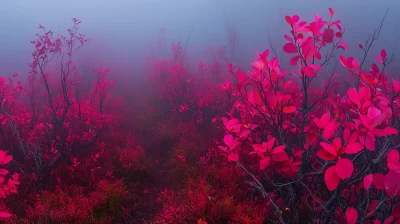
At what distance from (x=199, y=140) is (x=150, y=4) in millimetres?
61588

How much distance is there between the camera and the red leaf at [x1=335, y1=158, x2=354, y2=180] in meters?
1.30

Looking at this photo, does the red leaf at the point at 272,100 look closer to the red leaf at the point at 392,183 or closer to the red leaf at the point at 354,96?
the red leaf at the point at 354,96

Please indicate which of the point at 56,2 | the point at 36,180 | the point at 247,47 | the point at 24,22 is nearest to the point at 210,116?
the point at 36,180

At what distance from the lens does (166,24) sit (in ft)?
157

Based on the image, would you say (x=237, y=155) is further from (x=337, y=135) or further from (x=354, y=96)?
(x=354, y=96)

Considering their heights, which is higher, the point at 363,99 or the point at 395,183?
the point at 363,99

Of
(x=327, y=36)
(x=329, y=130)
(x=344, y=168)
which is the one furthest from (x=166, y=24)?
(x=344, y=168)

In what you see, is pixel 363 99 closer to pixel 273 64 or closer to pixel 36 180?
pixel 273 64

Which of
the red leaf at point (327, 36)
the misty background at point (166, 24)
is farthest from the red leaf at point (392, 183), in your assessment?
A: the misty background at point (166, 24)

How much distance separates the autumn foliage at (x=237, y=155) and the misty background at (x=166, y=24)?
10.5 m

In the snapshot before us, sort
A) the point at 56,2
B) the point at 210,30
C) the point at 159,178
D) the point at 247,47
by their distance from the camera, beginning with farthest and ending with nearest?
the point at 56,2
the point at 210,30
the point at 247,47
the point at 159,178

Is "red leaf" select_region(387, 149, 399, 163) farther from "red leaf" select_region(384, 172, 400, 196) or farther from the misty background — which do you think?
the misty background

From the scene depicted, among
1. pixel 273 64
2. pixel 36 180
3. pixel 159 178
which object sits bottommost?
pixel 159 178

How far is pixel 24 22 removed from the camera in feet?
110
